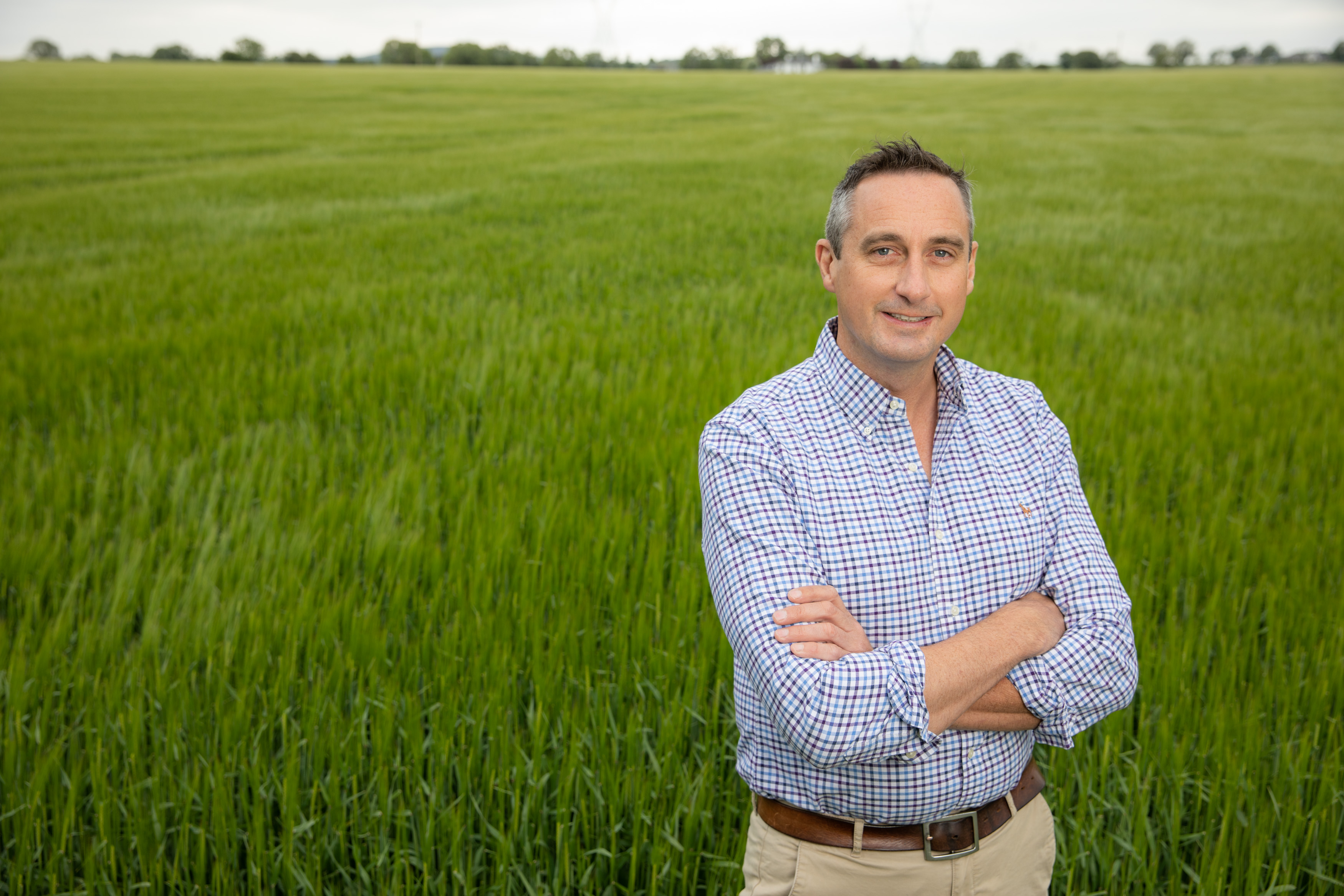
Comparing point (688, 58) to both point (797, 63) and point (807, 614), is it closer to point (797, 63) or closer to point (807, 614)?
point (797, 63)

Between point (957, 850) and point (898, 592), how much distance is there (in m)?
0.41

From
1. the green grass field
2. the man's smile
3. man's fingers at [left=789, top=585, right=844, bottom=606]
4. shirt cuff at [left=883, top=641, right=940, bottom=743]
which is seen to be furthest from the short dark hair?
the green grass field

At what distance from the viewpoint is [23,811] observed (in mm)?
1854

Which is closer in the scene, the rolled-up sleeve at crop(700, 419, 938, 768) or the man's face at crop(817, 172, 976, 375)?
the rolled-up sleeve at crop(700, 419, 938, 768)

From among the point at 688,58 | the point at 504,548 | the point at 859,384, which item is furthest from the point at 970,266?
the point at 688,58

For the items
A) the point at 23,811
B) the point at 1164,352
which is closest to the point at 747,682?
the point at 23,811

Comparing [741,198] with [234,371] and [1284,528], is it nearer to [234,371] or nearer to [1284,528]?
[234,371]

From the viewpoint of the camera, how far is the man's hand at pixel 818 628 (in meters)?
1.21

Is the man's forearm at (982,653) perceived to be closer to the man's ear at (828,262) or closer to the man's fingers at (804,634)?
the man's fingers at (804,634)

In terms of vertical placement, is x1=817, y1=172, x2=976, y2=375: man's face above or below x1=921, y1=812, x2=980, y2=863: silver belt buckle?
above

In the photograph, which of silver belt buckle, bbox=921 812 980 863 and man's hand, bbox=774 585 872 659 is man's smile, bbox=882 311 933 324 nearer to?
man's hand, bbox=774 585 872 659

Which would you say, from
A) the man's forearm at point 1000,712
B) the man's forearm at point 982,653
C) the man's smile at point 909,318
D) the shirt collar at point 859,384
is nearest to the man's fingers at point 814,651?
the man's forearm at point 982,653

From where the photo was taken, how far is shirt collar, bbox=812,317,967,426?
1.41 metres

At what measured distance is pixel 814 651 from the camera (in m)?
1.20
